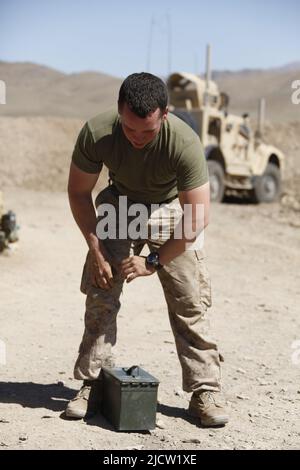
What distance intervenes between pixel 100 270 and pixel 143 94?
974 millimetres

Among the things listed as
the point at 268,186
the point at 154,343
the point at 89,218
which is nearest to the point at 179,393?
the point at 154,343

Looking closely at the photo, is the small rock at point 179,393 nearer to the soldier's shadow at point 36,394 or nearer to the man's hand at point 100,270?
the soldier's shadow at point 36,394

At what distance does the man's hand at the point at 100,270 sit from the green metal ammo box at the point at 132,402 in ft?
1.64

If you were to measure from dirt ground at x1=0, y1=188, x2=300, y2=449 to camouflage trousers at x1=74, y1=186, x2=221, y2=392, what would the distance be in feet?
0.91

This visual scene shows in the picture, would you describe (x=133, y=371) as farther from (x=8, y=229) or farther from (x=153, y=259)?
(x=8, y=229)

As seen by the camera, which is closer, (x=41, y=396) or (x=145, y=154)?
(x=145, y=154)

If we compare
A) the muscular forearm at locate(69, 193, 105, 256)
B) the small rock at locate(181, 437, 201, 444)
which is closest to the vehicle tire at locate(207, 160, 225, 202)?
the muscular forearm at locate(69, 193, 105, 256)

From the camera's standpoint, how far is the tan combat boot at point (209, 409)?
14.7ft

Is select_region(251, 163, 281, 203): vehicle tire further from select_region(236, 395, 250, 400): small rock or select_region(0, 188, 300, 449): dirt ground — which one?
select_region(236, 395, 250, 400): small rock

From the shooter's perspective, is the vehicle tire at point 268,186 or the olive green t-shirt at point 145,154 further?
the vehicle tire at point 268,186

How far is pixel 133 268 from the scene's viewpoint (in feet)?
14.0

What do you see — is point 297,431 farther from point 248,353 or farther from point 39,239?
point 39,239

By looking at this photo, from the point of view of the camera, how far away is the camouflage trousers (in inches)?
177

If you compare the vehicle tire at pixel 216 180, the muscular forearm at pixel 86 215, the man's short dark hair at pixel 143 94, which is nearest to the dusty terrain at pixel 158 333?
the vehicle tire at pixel 216 180
